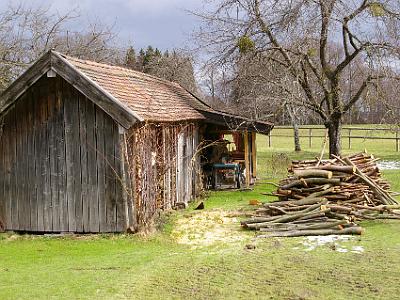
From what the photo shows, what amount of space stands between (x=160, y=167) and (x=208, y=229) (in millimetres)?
2428

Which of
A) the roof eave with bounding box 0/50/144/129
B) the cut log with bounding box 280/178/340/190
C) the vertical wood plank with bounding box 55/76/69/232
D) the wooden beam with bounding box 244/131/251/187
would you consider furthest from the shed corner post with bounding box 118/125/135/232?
the wooden beam with bounding box 244/131/251/187

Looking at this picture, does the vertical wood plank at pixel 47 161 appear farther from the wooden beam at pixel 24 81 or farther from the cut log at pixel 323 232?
the cut log at pixel 323 232

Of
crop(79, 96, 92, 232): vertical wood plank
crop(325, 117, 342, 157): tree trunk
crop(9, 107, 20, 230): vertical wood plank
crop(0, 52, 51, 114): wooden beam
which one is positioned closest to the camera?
crop(0, 52, 51, 114): wooden beam

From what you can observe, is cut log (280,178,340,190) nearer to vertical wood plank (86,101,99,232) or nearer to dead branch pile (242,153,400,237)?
dead branch pile (242,153,400,237)

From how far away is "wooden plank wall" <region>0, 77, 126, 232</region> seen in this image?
12008mm

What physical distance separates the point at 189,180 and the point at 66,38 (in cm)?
1345

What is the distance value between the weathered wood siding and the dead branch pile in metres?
2.48

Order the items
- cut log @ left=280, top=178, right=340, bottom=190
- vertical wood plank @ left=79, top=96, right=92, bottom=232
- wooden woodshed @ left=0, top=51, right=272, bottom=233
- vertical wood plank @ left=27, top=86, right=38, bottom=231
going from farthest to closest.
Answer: cut log @ left=280, top=178, right=340, bottom=190 → vertical wood plank @ left=27, top=86, right=38, bottom=231 → vertical wood plank @ left=79, top=96, right=92, bottom=232 → wooden woodshed @ left=0, top=51, right=272, bottom=233

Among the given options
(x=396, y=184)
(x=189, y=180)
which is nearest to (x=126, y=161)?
(x=189, y=180)

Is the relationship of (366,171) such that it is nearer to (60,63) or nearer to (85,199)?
(85,199)

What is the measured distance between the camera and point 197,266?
9.08 m

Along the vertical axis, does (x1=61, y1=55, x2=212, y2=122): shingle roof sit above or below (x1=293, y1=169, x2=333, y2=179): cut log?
above

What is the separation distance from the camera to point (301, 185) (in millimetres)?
13875

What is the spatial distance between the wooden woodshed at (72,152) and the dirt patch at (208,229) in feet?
3.11
